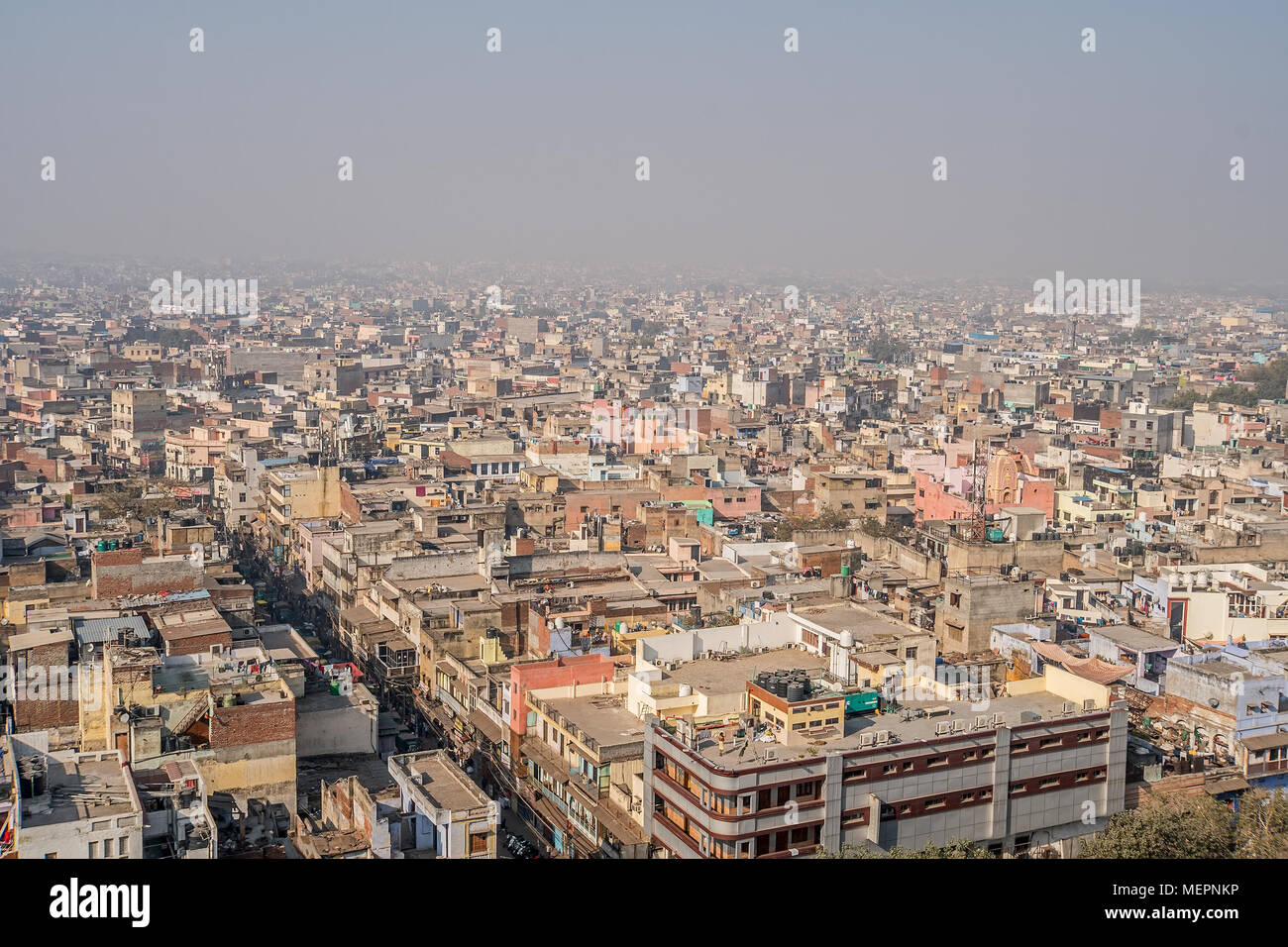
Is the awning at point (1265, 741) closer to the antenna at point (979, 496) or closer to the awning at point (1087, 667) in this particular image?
the awning at point (1087, 667)

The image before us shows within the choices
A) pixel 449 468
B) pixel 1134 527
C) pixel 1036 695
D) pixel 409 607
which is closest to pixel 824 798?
pixel 1036 695

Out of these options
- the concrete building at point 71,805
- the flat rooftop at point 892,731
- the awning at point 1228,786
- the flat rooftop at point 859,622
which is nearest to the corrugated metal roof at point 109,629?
the concrete building at point 71,805

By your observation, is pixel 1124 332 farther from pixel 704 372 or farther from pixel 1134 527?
pixel 1134 527

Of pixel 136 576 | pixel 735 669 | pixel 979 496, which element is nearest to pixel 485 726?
pixel 735 669

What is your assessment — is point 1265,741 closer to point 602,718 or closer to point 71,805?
point 602,718

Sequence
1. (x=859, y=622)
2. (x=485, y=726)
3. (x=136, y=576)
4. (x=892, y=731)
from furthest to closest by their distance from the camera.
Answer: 1. (x=136, y=576)
2. (x=859, y=622)
3. (x=485, y=726)
4. (x=892, y=731)

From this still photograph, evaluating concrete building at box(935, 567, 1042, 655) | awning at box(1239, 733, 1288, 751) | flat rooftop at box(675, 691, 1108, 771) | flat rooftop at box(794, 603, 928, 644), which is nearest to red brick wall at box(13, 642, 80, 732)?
flat rooftop at box(675, 691, 1108, 771)

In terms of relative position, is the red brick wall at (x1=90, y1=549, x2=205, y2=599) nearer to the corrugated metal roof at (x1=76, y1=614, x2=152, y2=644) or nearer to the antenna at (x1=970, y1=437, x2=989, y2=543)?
the corrugated metal roof at (x1=76, y1=614, x2=152, y2=644)

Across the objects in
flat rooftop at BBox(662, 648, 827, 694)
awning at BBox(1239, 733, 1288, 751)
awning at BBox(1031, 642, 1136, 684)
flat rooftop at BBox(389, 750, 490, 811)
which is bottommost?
awning at BBox(1239, 733, 1288, 751)
